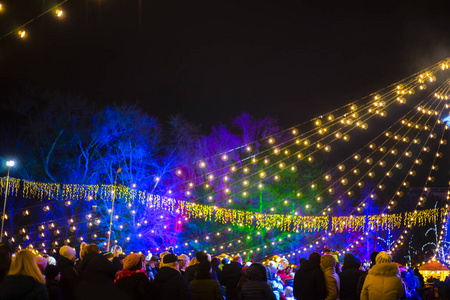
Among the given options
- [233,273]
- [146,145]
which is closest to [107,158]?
[146,145]

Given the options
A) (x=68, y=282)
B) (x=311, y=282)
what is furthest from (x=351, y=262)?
(x=68, y=282)

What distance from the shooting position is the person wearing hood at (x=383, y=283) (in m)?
5.89

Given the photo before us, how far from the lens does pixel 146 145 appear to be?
31.1 metres

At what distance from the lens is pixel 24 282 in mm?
4258

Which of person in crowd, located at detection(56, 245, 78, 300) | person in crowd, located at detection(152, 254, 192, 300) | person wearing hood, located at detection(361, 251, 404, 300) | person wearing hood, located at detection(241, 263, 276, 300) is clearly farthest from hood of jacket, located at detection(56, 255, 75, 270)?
person wearing hood, located at detection(361, 251, 404, 300)

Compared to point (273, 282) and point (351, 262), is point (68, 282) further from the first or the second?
point (351, 262)

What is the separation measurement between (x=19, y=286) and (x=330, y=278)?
4533 millimetres

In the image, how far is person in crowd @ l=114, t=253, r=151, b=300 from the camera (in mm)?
5504

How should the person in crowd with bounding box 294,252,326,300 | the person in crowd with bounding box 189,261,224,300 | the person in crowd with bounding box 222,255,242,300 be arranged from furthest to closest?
the person in crowd with bounding box 222,255,242,300
the person in crowd with bounding box 294,252,326,300
the person in crowd with bounding box 189,261,224,300

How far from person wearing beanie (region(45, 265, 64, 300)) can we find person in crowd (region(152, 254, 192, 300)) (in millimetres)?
1118

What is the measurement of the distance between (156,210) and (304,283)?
2396 cm

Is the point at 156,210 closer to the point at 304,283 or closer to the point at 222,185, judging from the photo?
the point at 222,185

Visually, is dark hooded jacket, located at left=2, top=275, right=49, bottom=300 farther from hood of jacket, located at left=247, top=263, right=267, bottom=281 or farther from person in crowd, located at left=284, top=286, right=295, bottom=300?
person in crowd, located at left=284, top=286, right=295, bottom=300

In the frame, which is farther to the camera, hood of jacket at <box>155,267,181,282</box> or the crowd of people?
hood of jacket at <box>155,267,181,282</box>
